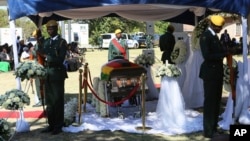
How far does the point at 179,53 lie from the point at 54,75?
133 inches

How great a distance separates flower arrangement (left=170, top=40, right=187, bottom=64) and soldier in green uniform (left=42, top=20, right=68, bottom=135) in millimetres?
3111

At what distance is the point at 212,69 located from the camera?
22.6 ft

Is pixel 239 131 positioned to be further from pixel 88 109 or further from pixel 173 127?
pixel 88 109

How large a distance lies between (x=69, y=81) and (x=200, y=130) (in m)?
9.13

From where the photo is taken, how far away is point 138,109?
983 centimetres

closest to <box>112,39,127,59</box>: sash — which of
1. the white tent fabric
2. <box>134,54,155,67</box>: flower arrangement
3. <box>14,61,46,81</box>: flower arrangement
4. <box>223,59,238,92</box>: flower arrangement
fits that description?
<box>134,54,155,67</box>: flower arrangement

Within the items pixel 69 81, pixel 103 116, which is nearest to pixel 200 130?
pixel 103 116

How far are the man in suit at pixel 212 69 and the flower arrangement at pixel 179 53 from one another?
8.42 feet

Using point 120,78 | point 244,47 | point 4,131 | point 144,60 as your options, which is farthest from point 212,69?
point 144,60

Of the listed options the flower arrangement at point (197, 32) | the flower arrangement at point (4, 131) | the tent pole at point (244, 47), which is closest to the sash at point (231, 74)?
the tent pole at point (244, 47)

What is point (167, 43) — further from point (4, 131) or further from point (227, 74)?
point (4, 131)

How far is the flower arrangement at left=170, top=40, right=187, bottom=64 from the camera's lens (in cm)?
956

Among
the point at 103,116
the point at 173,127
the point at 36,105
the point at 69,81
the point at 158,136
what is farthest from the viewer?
the point at 69,81

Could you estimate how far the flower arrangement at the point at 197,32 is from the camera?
905cm
